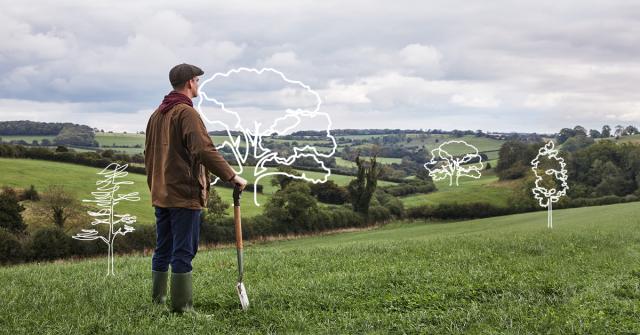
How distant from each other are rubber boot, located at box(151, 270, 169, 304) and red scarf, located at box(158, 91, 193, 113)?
7.65ft

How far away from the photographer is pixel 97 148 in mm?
70812

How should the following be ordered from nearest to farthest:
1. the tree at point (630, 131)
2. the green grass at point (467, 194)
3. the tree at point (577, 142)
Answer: the green grass at point (467, 194) < the tree at point (577, 142) < the tree at point (630, 131)

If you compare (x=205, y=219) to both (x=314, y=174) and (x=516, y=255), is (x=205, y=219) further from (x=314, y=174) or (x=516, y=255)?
(x=516, y=255)

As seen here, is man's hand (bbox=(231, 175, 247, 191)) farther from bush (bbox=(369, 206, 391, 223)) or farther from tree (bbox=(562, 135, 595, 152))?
tree (bbox=(562, 135, 595, 152))

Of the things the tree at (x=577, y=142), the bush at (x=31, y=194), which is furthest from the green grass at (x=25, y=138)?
the tree at (x=577, y=142)

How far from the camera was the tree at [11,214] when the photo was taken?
134 feet

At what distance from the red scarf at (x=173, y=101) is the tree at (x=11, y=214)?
35.7m

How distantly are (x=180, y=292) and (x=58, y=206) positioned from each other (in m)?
43.0

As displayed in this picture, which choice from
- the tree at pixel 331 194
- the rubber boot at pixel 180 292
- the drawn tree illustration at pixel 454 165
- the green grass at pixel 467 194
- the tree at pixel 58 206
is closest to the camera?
the rubber boot at pixel 180 292

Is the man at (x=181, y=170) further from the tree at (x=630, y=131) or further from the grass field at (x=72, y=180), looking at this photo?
the tree at (x=630, y=131)

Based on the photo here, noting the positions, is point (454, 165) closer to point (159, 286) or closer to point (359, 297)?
point (359, 297)

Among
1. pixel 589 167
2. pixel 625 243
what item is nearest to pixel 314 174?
pixel 589 167

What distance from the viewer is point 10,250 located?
99.1 ft

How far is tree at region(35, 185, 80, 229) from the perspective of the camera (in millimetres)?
44594
